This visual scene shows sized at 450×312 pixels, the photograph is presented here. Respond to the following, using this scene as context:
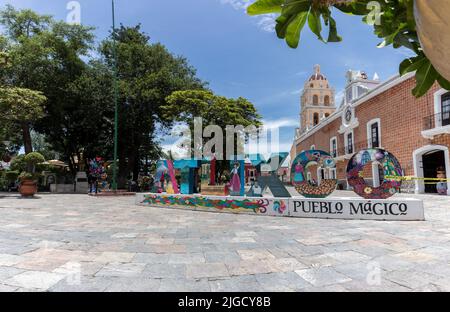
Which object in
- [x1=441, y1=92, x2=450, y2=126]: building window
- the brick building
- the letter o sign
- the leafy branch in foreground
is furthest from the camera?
the brick building

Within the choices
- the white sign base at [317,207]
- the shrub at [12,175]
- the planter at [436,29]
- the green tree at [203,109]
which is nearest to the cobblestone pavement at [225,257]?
the white sign base at [317,207]

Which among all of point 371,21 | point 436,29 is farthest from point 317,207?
point 436,29

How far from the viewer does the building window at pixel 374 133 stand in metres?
25.0

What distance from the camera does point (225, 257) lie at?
5.18m

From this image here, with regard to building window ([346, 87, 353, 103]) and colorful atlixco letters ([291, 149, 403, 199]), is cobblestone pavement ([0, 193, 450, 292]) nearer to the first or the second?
colorful atlixco letters ([291, 149, 403, 199])

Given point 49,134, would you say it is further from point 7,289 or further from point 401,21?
point 401,21

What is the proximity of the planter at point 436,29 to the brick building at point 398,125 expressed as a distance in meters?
13.0

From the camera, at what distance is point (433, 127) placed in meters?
19.0

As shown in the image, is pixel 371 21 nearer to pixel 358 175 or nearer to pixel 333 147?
pixel 358 175

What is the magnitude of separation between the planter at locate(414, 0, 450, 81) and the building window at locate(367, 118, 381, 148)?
26996 millimetres

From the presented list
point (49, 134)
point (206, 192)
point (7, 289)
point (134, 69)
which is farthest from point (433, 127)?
point (49, 134)

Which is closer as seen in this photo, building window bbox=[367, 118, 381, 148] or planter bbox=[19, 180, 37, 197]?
planter bbox=[19, 180, 37, 197]

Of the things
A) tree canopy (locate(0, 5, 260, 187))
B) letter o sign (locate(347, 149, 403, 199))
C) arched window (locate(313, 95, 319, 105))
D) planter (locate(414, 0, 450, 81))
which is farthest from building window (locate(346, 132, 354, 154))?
planter (locate(414, 0, 450, 81))

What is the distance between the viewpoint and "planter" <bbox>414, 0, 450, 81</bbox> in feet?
2.27
